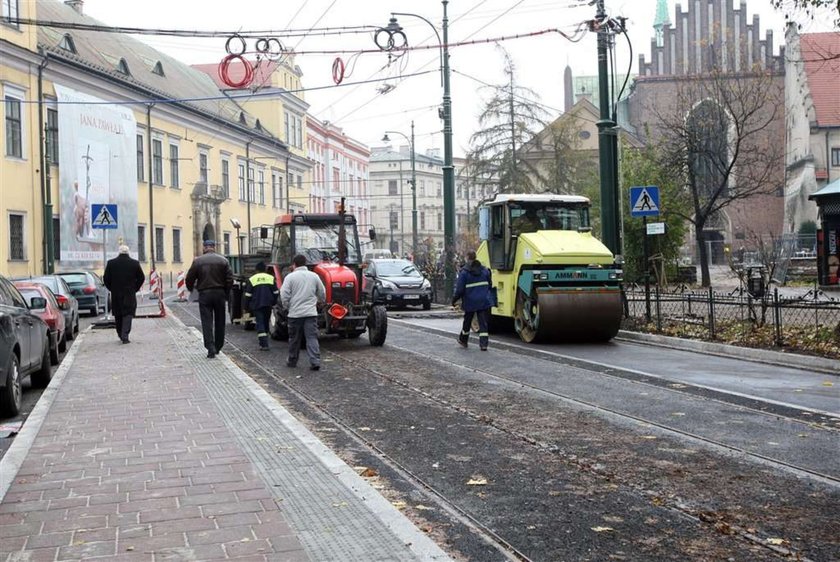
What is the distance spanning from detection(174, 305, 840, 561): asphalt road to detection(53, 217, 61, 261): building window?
2839 centimetres

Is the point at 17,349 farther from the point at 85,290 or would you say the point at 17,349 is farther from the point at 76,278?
the point at 76,278

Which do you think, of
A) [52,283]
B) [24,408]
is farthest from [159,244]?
[24,408]

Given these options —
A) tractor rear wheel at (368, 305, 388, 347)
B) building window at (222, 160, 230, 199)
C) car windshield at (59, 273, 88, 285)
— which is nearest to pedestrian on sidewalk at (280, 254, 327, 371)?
tractor rear wheel at (368, 305, 388, 347)

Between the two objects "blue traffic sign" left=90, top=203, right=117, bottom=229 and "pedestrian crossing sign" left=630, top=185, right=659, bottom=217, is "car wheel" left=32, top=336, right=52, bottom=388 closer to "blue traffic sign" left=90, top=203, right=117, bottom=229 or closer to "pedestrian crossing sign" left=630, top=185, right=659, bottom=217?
"blue traffic sign" left=90, top=203, right=117, bottom=229

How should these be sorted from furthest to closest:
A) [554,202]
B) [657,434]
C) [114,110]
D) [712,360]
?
[114,110] < [554,202] < [712,360] < [657,434]

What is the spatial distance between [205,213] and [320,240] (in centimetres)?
3957

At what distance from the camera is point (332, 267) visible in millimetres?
17516

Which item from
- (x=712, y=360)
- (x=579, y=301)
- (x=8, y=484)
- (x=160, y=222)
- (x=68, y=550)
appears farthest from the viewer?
(x=160, y=222)

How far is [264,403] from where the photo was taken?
9.91 metres

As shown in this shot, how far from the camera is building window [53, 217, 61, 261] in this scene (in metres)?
39.3

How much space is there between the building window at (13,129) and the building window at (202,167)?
19321mm

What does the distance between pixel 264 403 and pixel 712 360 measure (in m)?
Answer: 7.63

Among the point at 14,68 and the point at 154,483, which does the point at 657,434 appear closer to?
the point at 154,483

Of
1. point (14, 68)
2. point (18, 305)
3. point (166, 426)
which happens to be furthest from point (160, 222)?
point (166, 426)
